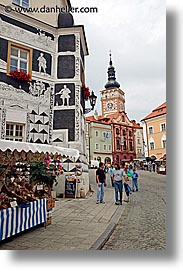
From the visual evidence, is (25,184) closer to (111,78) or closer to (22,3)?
(111,78)

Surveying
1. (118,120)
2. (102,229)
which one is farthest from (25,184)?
(118,120)

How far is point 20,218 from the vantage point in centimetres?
340

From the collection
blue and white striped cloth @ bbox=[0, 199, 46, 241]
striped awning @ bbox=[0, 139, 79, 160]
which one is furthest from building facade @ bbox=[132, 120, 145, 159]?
blue and white striped cloth @ bbox=[0, 199, 46, 241]

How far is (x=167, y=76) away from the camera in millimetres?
3188

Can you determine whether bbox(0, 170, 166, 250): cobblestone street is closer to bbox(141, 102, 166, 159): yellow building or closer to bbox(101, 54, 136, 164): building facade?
bbox(141, 102, 166, 159): yellow building

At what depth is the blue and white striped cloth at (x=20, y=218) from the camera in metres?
3.09

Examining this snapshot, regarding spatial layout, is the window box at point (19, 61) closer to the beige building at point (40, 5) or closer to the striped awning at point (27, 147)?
the beige building at point (40, 5)

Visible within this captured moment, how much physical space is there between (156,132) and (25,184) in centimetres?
197

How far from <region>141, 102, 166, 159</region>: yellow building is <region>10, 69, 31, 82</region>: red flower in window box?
2.64 meters

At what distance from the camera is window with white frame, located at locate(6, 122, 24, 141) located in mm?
5405

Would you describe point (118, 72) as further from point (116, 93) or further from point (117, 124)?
point (117, 124)

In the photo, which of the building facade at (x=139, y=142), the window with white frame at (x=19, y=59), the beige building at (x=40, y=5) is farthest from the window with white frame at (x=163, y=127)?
the window with white frame at (x=19, y=59)

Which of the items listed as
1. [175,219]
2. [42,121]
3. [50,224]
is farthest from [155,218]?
[42,121]

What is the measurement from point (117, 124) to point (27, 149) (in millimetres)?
1803
